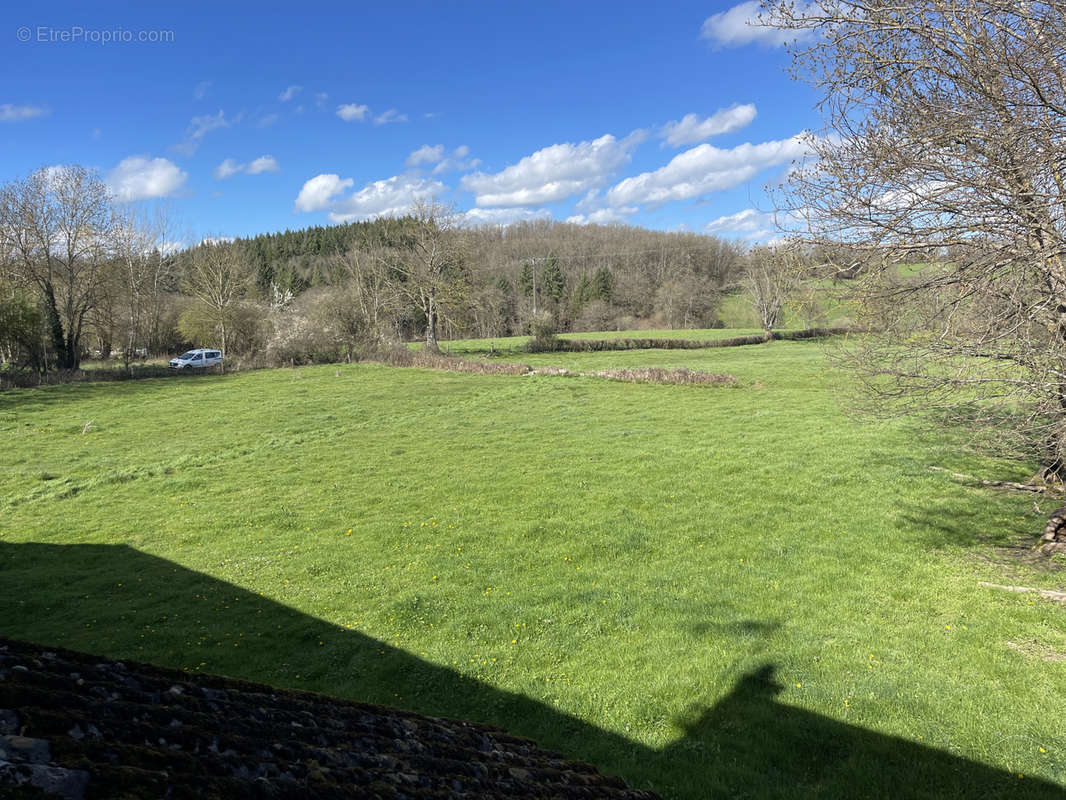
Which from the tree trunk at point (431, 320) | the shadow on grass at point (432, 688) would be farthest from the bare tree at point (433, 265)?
the shadow on grass at point (432, 688)

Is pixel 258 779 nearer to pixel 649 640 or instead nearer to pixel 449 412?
pixel 649 640

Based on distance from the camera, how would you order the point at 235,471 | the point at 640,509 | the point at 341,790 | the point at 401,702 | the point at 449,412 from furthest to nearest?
the point at 449,412 < the point at 235,471 < the point at 640,509 < the point at 401,702 < the point at 341,790

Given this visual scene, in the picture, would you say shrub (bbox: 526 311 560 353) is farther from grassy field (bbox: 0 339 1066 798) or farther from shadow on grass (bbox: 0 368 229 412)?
grassy field (bbox: 0 339 1066 798)

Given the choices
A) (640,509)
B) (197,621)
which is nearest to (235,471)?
(197,621)

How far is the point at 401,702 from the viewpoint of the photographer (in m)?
5.93

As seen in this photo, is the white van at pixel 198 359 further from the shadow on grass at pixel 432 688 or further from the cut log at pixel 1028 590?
the cut log at pixel 1028 590

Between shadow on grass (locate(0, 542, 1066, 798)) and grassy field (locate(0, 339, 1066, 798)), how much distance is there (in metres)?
0.03

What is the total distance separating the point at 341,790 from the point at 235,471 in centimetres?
1578

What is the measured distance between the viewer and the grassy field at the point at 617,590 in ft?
17.3

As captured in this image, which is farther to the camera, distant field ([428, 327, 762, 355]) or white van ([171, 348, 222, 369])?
distant field ([428, 327, 762, 355])

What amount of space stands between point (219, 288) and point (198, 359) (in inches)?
212

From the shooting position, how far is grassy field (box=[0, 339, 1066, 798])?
5.27 m

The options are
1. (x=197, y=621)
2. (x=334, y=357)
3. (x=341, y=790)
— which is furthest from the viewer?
(x=334, y=357)

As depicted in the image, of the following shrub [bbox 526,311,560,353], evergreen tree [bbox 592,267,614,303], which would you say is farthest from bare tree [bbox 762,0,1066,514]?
evergreen tree [bbox 592,267,614,303]
